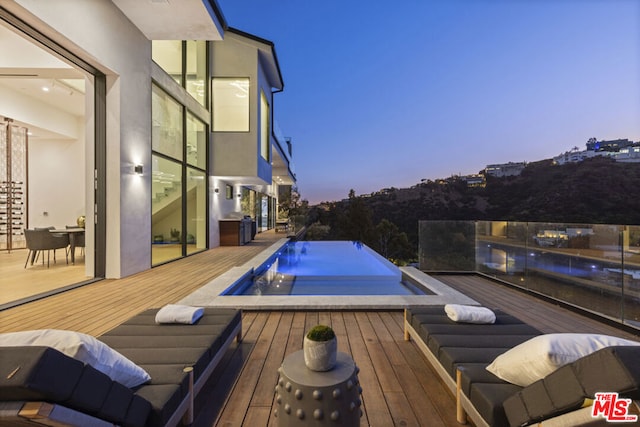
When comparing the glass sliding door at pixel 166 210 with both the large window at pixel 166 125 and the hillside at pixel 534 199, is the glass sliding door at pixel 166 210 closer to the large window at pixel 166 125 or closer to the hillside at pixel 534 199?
the large window at pixel 166 125

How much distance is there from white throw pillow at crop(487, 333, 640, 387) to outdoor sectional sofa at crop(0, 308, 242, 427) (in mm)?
1633

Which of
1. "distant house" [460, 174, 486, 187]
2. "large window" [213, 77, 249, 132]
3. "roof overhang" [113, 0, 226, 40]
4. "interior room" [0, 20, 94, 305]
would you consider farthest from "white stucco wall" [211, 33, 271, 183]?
"distant house" [460, 174, 486, 187]

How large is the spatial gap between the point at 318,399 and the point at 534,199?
2638 centimetres

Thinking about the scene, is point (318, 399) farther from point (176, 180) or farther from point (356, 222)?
point (356, 222)

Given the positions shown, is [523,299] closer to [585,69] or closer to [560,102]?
[585,69]

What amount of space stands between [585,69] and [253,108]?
89.0 ft

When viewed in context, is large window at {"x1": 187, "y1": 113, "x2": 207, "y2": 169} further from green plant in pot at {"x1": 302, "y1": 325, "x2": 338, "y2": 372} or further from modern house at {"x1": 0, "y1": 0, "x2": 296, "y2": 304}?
green plant in pot at {"x1": 302, "y1": 325, "x2": 338, "y2": 372}

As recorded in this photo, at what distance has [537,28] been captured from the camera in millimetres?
20125

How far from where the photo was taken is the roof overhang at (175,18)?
16.0 ft

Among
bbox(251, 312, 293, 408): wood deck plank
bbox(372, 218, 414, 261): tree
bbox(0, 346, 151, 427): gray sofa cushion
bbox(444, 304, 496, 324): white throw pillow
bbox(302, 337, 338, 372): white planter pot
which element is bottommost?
bbox(372, 218, 414, 261): tree

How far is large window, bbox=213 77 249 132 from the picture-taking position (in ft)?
30.7

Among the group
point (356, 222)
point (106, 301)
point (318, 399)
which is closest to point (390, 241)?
point (356, 222)

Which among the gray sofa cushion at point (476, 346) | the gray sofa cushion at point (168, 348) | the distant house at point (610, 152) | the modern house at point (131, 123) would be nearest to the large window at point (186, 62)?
the modern house at point (131, 123)

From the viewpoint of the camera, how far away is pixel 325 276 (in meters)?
6.42
